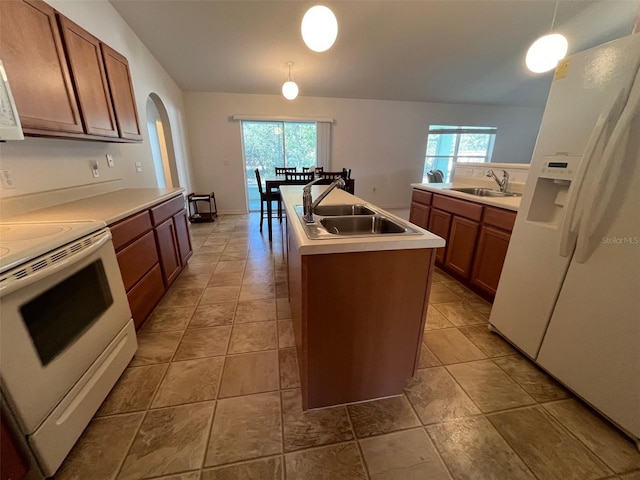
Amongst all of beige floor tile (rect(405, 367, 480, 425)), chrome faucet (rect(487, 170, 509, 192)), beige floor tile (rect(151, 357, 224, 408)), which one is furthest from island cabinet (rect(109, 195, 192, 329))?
chrome faucet (rect(487, 170, 509, 192))

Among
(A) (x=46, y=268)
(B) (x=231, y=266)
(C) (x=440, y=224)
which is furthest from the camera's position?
(B) (x=231, y=266)

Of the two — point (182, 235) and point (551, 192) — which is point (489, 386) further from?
point (182, 235)

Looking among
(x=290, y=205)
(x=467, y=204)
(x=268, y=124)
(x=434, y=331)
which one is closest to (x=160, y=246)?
(x=290, y=205)

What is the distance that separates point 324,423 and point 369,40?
422 cm

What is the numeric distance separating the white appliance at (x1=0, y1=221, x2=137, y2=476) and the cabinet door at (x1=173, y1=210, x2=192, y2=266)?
121cm

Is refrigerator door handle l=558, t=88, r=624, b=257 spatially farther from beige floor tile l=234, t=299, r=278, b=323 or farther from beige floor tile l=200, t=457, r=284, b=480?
beige floor tile l=234, t=299, r=278, b=323

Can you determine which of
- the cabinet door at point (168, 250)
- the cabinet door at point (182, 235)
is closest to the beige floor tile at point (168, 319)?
the cabinet door at point (168, 250)

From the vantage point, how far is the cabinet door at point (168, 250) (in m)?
2.10

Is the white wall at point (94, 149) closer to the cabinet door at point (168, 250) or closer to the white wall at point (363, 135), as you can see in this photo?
the cabinet door at point (168, 250)

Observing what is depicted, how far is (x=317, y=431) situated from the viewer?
1.15m

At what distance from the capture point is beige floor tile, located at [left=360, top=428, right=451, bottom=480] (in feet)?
3.26

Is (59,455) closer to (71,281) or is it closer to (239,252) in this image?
(71,281)

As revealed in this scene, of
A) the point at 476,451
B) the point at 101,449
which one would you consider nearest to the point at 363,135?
the point at 476,451

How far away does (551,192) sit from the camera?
4.72ft
